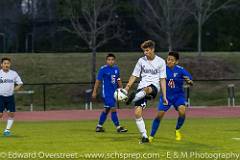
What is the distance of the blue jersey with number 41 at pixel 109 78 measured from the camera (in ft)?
54.8

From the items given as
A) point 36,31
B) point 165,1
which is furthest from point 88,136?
point 36,31

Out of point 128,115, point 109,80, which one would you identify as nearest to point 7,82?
point 109,80

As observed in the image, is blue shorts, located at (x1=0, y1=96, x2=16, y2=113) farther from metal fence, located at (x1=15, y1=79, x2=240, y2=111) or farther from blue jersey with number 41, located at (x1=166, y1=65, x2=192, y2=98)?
metal fence, located at (x1=15, y1=79, x2=240, y2=111)

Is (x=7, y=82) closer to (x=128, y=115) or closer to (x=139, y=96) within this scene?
(x=139, y=96)

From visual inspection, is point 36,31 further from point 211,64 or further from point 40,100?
point 40,100

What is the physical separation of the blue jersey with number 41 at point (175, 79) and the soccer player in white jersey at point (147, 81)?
76 cm

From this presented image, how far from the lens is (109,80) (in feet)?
54.8

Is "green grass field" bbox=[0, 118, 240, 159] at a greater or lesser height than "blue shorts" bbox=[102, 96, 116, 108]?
lesser

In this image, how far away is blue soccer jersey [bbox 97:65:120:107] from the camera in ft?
54.9

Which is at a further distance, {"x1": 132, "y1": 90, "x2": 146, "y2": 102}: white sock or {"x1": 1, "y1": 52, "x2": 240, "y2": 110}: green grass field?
{"x1": 1, "y1": 52, "x2": 240, "y2": 110}: green grass field

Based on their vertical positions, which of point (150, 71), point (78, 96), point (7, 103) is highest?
point (150, 71)

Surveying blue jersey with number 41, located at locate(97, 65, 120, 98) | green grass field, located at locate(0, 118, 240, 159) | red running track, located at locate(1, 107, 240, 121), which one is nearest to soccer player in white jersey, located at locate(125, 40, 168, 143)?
green grass field, located at locate(0, 118, 240, 159)

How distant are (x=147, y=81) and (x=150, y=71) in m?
0.22

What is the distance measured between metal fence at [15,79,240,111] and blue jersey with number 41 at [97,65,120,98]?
50.5ft
